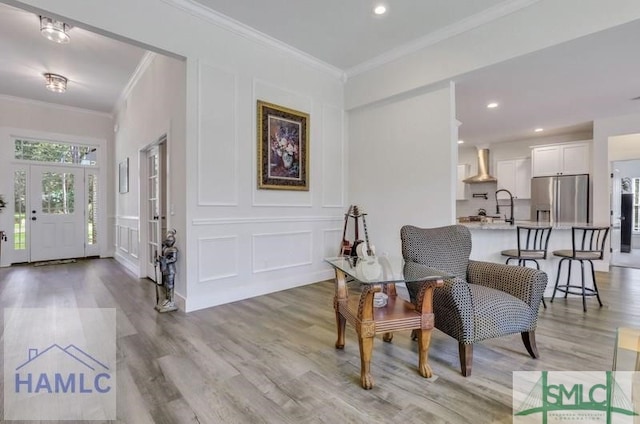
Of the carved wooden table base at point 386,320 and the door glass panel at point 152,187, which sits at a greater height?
the door glass panel at point 152,187

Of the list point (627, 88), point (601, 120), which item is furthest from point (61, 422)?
point (601, 120)

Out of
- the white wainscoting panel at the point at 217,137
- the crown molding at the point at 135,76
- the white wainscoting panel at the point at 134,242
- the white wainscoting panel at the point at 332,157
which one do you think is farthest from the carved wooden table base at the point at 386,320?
the crown molding at the point at 135,76

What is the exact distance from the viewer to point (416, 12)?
3229mm

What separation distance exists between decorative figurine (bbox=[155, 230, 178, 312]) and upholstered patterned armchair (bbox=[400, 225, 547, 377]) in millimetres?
2427

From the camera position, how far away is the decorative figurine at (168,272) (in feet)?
10.6

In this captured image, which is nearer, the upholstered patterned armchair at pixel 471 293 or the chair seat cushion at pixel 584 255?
the upholstered patterned armchair at pixel 471 293

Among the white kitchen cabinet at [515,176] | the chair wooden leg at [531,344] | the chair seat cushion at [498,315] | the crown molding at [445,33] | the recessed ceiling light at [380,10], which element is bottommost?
the chair wooden leg at [531,344]

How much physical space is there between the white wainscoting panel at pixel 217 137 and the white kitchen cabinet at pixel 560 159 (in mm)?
6732

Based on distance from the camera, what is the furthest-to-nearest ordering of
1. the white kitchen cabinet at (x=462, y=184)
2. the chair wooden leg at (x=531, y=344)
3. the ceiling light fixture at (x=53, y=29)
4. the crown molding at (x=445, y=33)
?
1. the white kitchen cabinet at (x=462, y=184)
2. the ceiling light fixture at (x=53, y=29)
3. the crown molding at (x=445, y=33)
4. the chair wooden leg at (x=531, y=344)

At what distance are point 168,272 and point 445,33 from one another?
413 cm

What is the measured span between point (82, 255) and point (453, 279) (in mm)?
7610

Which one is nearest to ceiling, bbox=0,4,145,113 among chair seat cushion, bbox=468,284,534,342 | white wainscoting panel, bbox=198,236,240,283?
white wainscoting panel, bbox=198,236,240,283

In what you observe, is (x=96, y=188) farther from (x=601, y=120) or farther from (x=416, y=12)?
(x=601, y=120)

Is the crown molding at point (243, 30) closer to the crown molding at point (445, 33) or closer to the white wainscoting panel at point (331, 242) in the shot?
the crown molding at point (445, 33)
